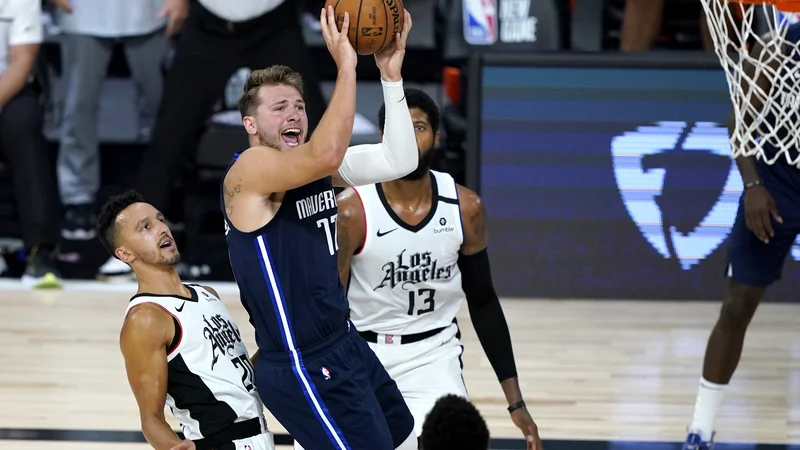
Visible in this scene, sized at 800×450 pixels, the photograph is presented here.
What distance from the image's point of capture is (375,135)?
25.5 feet

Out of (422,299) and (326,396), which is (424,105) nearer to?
(422,299)

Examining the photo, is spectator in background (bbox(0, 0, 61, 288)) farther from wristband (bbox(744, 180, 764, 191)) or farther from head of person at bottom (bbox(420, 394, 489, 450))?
head of person at bottom (bbox(420, 394, 489, 450))

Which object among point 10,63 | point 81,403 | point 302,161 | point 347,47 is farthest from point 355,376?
point 10,63

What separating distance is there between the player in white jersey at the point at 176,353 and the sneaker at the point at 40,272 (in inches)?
153

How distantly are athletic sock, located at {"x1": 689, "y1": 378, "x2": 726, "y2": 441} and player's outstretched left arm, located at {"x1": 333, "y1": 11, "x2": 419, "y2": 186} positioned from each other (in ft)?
6.18

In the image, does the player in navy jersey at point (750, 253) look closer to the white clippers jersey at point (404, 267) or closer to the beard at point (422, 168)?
the white clippers jersey at point (404, 267)

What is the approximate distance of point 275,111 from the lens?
3.39 m

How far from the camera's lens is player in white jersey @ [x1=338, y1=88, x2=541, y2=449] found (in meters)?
4.27

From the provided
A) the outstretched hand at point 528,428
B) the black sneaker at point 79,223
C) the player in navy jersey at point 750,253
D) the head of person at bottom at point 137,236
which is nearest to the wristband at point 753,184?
the player in navy jersey at point 750,253

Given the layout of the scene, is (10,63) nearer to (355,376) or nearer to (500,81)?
(500,81)

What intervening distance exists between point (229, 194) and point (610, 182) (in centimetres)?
417

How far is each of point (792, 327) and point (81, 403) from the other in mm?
3812

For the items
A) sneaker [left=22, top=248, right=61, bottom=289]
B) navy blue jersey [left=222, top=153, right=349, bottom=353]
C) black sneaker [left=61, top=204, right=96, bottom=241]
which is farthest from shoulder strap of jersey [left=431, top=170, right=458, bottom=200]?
black sneaker [left=61, top=204, right=96, bottom=241]

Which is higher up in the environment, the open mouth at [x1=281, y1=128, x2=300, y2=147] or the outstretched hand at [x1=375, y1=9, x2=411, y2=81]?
the outstretched hand at [x1=375, y1=9, x2=411, y2=81]
